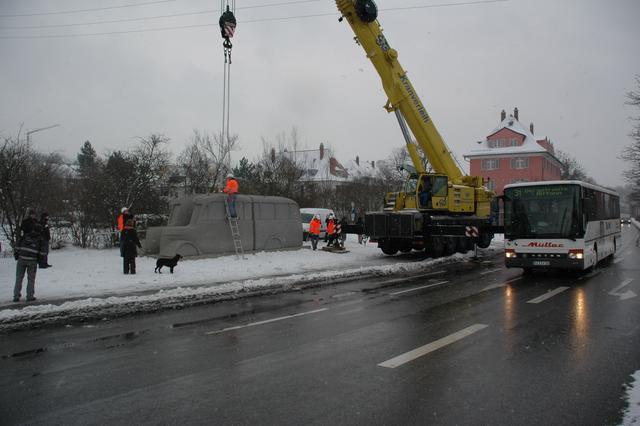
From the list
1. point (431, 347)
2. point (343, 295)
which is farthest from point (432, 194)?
point (431, 347)

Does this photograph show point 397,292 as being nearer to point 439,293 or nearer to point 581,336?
point 439,293

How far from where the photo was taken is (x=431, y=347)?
650 cm

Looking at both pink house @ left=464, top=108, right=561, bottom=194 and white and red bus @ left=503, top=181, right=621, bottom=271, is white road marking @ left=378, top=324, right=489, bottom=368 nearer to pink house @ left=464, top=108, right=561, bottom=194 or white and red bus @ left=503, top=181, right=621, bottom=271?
white and red bus @ left=503, top=181, right=621, bottom=271

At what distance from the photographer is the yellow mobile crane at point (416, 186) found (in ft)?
60.3

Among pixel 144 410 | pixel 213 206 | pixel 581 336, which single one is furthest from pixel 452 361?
pixel 213 206

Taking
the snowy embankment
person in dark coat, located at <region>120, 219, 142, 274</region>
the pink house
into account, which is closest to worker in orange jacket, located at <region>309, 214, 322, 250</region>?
the snowy embankment

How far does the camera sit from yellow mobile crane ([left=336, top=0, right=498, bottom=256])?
18.4m

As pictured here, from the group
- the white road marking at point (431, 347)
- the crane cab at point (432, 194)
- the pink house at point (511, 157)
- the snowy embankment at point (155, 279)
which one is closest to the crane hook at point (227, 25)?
the snowy embankment at point (155, 279)

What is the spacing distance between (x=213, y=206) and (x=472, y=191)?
36.4 feet

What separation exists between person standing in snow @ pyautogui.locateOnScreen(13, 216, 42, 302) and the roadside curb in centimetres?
96

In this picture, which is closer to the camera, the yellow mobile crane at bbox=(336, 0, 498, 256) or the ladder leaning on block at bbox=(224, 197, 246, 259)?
the ladder leaning on block at bbox=(224, 197, 246, 259)

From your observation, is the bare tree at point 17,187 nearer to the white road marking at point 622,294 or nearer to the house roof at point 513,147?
the white road marking at point 622,294

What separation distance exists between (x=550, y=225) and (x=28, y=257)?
517 inches

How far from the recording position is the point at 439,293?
11.4 meters
